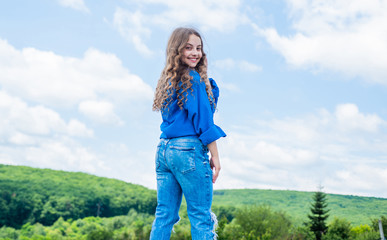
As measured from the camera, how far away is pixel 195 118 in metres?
3.51

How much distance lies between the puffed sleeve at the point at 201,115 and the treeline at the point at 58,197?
83225 mm

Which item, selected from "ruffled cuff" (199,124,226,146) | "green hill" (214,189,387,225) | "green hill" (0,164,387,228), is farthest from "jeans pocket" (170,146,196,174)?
"green hill" (0,164,387,228)

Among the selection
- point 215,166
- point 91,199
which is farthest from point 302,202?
point 215,166

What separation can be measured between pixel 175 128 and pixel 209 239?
3.34 ft

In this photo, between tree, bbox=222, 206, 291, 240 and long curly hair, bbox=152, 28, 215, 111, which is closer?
long curly hair, bbox=152, 28, 215, 111

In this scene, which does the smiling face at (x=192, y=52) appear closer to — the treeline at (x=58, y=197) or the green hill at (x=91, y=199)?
the green hill at (x=91, y=199)

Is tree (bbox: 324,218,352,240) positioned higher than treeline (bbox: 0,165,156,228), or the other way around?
treeline (bbox: 0,165,156,228)

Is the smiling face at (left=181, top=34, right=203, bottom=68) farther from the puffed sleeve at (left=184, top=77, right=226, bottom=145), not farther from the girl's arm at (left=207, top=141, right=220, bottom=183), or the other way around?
the girl's arm at (left=207, top=141, right=220, bottom=183)

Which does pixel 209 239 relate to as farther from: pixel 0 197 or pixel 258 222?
pixel 0 197

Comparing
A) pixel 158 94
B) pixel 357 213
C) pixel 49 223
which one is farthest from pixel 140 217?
pixel 158 94

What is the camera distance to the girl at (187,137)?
3.49 m

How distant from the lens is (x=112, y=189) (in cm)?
10031

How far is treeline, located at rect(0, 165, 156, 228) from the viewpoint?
80.9 m

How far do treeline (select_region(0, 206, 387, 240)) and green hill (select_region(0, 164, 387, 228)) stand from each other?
382 cm
